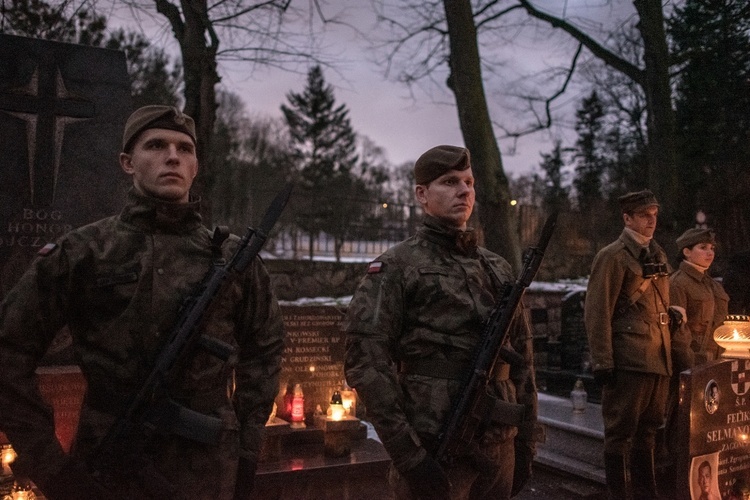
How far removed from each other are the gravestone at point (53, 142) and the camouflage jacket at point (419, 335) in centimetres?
271

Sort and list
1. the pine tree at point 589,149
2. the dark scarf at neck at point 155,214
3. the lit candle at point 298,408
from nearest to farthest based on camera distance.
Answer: the dark scarf at neck at point 155,214 < the lit candle at point 298,408 < the pine tree at point 589,149

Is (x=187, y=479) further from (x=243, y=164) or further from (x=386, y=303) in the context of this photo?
(x=243, y=164)

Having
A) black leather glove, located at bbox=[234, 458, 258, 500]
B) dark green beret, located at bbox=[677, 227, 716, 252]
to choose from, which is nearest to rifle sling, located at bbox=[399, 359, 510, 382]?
black leather glove, located at bbox=[234, 458, 258, 500]

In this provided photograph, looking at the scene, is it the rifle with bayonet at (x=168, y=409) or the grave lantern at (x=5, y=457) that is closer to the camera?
the rifle with bayonet at (x=168, y=409)

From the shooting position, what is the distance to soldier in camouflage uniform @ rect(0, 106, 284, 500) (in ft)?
7.19

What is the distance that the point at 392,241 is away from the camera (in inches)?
645

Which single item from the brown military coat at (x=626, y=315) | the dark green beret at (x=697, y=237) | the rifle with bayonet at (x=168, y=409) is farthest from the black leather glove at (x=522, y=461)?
the dark green beret at (x=697, y=237)

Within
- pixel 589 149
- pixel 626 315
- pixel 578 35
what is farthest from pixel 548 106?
pixel 589 149

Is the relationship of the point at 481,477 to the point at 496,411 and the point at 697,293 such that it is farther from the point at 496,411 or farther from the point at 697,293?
the point at 697,293

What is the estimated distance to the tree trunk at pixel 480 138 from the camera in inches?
319

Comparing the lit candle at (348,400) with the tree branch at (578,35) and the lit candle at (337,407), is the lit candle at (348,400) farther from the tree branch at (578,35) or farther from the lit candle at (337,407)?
the tree branch at (578,35)

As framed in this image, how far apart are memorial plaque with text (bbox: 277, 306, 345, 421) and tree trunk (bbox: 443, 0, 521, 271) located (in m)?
2.63

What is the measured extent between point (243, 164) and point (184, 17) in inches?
1157

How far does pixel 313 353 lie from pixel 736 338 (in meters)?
3.70
